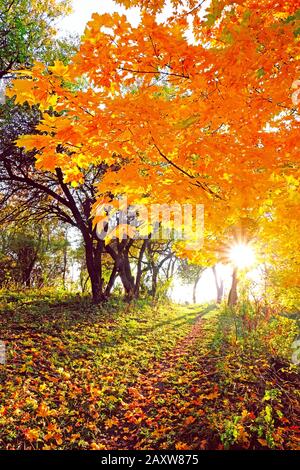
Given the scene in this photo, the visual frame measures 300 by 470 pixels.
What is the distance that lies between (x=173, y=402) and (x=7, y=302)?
854cm

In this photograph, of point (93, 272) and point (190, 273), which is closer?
point (93, 272)

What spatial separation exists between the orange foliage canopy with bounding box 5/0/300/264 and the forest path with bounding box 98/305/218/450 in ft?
10.4

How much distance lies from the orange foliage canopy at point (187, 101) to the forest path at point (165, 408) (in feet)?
10.4

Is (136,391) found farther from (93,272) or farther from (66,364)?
(93,272)

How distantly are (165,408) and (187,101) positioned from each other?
4.69 m

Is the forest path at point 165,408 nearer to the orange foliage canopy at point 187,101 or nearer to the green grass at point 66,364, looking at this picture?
the green grass at point 66,364

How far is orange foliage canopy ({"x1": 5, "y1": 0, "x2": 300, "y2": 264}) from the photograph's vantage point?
10.0 feet

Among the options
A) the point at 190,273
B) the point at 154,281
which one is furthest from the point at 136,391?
the point at 190,273

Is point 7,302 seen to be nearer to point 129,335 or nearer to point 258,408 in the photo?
point 129,335

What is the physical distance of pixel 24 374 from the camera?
5.96m

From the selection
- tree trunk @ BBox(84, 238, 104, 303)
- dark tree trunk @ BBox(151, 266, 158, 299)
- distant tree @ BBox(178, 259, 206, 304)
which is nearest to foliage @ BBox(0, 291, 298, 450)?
tree trunk @ BBox(84, 238, 104, 303)

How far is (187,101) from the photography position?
12.0 ft

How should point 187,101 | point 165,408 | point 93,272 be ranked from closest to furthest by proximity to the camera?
point 187,101 < point 165,408 < point 93,272

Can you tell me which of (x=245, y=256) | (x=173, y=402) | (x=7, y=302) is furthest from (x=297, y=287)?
(x=7, y=302)
